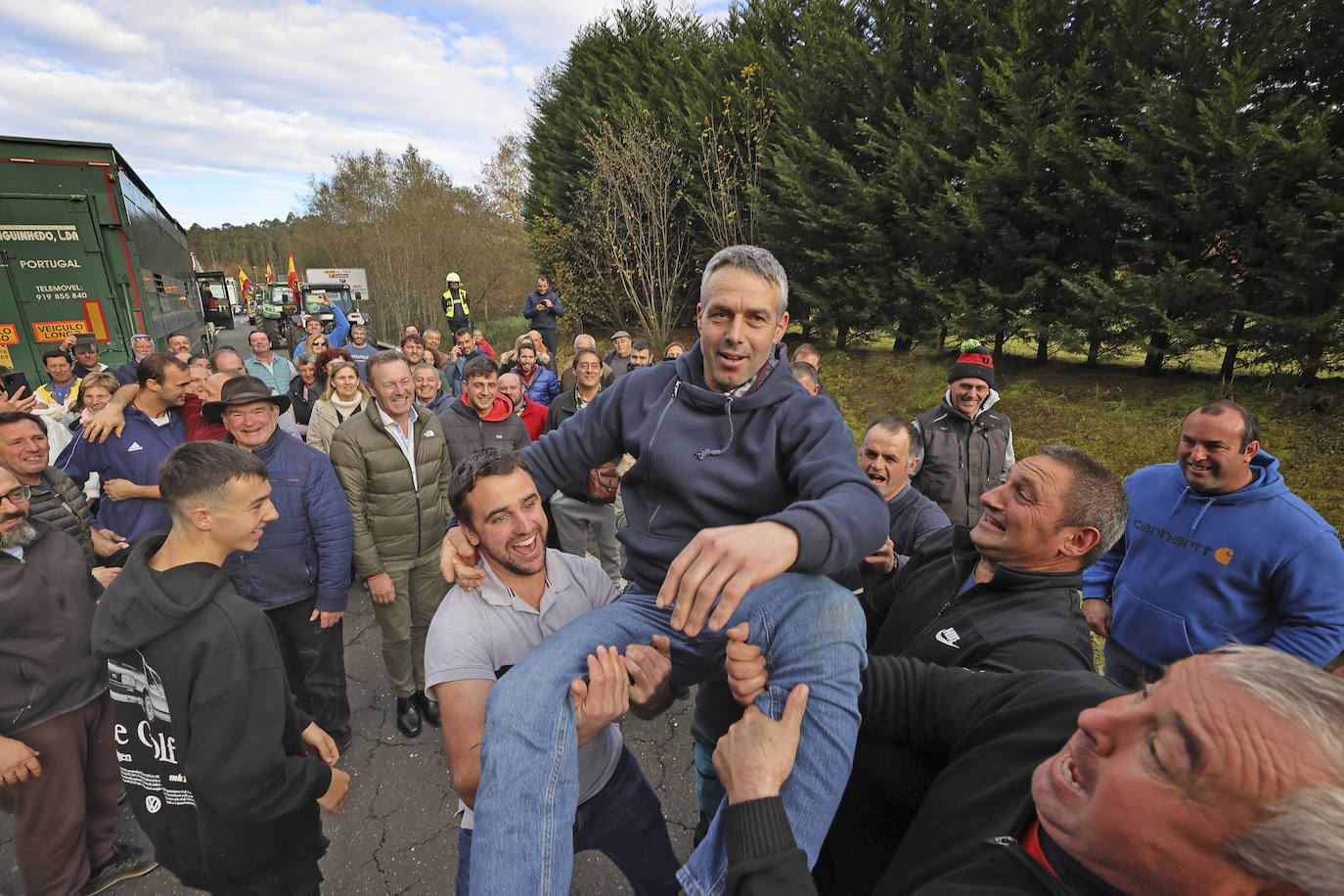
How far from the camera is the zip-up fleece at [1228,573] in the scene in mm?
2541

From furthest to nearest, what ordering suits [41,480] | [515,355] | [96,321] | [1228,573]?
[96,321], [515,355], [41,480], [1228,573]

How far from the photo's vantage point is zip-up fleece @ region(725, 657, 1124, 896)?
1.08 meters

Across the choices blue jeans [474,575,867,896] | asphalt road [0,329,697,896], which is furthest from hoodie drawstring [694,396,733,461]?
asphalt road [0,329,697,896]

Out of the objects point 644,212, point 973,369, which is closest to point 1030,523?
point 973,369

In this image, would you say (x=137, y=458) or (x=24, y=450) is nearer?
(x=24, y=450)

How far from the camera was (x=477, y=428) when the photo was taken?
4508 mm

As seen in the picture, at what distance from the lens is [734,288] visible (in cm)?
168

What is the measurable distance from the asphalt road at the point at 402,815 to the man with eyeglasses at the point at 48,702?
416mm

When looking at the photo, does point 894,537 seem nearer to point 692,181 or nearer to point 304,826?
point 304,826

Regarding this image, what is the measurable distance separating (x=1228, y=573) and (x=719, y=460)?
2837 millimetres

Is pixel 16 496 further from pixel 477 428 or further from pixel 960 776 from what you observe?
pixel 960 776

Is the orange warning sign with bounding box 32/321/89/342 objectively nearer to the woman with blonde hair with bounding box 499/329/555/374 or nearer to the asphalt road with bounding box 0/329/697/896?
the woman with blonde hair with bounding box 499/329/555/374

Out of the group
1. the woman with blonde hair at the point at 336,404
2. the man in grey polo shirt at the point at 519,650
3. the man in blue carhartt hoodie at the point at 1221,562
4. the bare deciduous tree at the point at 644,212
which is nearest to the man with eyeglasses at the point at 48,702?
the man in grey polo shirt at the point at 519,650

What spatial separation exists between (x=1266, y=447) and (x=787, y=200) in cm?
870
